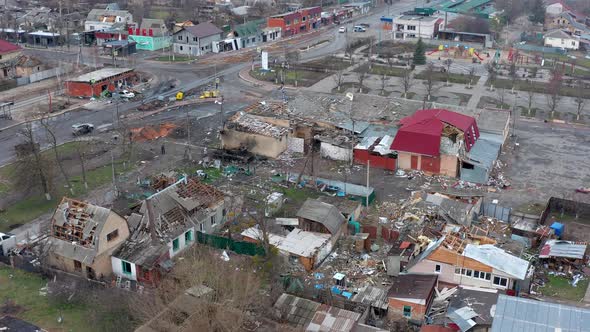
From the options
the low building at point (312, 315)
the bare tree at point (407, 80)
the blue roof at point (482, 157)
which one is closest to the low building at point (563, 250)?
the blue roof at point (482, 157)

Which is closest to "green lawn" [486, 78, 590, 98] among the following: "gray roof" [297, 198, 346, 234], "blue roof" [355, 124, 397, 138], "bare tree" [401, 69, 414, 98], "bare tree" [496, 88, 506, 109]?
"bare tree" [496, 88, 506, 109]

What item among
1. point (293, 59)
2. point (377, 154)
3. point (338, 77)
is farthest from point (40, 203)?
point (293, 59)

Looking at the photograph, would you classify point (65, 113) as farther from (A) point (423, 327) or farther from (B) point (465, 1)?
(B) point (465, 1)

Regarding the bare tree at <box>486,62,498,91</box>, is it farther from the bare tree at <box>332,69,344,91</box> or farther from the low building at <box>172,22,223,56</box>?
the low building at <box>172,22,223,56</box>

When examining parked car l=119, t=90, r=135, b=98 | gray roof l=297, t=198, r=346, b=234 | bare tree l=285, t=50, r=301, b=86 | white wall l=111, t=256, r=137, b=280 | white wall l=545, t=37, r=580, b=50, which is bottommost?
white wall l=111, t=256, r=137, b=280

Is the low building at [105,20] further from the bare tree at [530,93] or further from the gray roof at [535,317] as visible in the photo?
the gray roof at [535,317]

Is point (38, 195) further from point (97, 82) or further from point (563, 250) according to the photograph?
point (563, 250)
